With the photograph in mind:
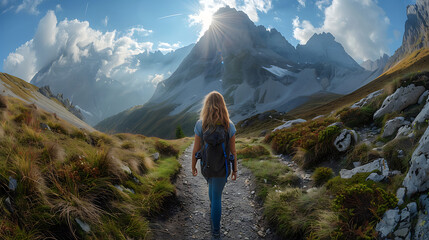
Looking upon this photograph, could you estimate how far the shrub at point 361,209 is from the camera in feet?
13.2

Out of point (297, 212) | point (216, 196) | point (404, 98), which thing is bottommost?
point (297, 212)

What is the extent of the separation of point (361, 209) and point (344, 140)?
563 centimetres

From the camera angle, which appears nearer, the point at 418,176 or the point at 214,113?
the point at 418,176

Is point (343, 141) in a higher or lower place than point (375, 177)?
higher

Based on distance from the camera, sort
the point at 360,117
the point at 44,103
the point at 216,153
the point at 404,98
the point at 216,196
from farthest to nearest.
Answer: the point at 44,103 < the point at 360,117 < the point at 404,98 < the point at 216,196 < the point at 216,153

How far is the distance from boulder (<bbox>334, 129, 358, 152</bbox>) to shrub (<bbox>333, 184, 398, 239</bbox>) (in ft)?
15.6

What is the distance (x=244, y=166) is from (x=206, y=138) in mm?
7604

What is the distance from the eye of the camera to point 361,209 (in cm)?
441

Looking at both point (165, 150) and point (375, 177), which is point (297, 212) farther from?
point (165, 150)

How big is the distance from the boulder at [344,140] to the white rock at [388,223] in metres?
5.59

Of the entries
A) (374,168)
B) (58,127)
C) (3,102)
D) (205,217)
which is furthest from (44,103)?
(374,168)

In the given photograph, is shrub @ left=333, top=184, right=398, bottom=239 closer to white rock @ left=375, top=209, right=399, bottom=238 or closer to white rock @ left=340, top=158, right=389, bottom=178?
white rock @ left=375, top=209, right=399, bottom=238

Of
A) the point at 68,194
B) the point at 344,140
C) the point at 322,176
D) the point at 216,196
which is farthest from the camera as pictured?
the point at 344,140

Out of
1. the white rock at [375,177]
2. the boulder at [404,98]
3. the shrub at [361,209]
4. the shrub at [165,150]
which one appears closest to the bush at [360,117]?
the boulder at [404,98]
